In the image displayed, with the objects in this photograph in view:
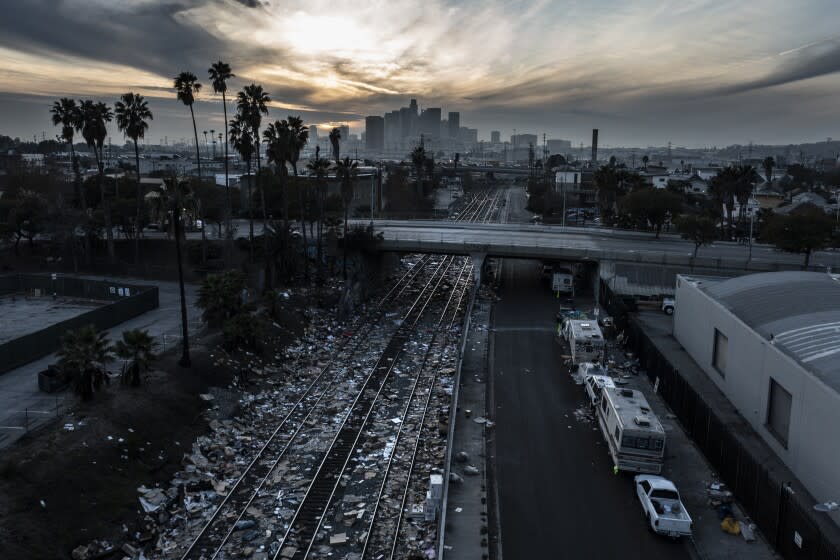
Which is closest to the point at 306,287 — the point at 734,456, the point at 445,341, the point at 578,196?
the point at 445,341

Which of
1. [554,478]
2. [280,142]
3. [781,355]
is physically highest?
[280,142]

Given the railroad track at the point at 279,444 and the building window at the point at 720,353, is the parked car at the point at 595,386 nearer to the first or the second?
the building window at the point at 720,353

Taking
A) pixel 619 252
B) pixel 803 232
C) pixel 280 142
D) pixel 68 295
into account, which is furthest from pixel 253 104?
pixel 803 232

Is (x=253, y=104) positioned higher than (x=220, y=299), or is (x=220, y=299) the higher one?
(x=253, y=104)

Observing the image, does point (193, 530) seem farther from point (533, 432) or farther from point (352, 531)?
point (533, 432)

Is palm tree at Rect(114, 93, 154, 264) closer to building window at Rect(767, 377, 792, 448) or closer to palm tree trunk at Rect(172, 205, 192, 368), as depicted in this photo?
palm tree trunk at Rect(172, 205, 192, 368)

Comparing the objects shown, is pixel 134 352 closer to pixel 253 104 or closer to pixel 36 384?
pixel 36 384
